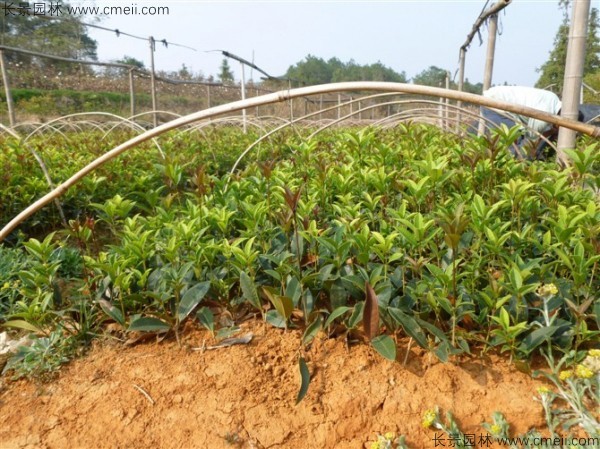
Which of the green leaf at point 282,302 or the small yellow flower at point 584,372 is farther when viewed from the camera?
the green leaf at point 282,302

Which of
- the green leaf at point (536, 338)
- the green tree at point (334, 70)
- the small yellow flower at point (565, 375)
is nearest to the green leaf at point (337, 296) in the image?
the green leaf at point (536, 338)

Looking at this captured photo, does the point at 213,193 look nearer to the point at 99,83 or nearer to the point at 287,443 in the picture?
the point at 287,443

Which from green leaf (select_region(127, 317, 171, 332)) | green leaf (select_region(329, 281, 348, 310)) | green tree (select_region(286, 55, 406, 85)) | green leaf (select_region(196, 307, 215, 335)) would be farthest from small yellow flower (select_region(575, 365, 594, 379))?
green tree (select_region(286, 55, 406, 85))

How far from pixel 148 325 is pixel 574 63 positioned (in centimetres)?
279

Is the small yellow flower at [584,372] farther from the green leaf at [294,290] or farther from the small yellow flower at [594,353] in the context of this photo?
the green leaf at [294,290]

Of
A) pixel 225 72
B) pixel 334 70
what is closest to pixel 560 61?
pixel 225 72

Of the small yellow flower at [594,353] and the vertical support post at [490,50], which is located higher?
the vertical support post at [490,50]

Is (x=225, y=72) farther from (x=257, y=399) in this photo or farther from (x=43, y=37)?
(x=257, y=399)

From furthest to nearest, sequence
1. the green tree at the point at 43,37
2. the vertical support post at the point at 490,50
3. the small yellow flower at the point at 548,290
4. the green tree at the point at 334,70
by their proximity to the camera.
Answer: the green tree at the point at 334,70 → the green tree at the point at 43,37 → the vertical support post at the point at 490,50 → the small yellow flower at the point at 548,290

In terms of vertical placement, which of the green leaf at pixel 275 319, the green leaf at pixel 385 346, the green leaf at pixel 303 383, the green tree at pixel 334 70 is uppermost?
the green tree at pixel 334 70

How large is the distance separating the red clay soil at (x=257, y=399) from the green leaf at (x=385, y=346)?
3.6 inches

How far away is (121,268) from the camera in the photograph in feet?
5.48

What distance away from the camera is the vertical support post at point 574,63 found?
8.23 feet

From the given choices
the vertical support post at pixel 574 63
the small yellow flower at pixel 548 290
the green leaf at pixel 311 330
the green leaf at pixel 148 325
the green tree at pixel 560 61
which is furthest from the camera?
the green tree at pixel 560 61
